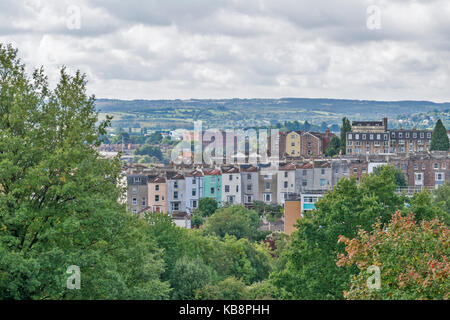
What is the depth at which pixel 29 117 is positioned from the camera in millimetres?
14617

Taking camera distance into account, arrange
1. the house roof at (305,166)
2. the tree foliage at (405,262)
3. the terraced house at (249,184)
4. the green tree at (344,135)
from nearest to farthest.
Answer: the tree foliage at (405,262) < the terraced house at (249,184) < the house roof at (305,166) < the green tree at (344,135)

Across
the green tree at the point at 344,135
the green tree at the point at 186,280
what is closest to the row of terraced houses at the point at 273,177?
the green tree at the point at 344,135

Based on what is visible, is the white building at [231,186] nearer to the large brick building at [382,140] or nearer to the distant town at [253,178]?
the distant town at [253,178]

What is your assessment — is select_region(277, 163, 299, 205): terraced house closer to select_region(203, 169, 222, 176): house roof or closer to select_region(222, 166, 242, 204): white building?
select_region(222, 166, 242, 204): white building

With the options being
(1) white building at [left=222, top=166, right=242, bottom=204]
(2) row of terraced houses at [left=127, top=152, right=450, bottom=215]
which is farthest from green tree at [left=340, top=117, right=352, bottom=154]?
(1) white building at [left=222, top=166, right=242, bottom=204]

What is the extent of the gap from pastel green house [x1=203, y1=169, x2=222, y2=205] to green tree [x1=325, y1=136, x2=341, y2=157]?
37777 millimetres

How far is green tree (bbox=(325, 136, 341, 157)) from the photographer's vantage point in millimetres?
105881

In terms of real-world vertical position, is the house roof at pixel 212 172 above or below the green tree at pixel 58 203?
below

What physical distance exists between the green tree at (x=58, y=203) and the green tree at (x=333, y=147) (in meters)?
91.7

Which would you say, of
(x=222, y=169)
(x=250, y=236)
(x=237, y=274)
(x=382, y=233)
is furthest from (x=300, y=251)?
(x=222, y=169)

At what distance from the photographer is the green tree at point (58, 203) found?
1277cm

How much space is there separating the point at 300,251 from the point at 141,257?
25.2 feet

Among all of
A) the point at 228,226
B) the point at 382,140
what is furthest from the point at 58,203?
the point at 382,140
